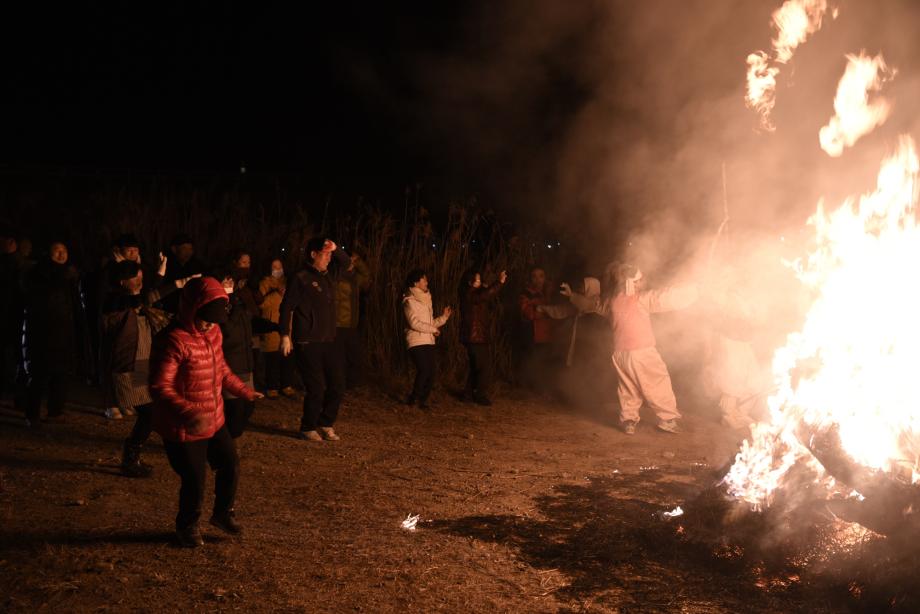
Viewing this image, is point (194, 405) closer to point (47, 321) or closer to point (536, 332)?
point (47, 321)

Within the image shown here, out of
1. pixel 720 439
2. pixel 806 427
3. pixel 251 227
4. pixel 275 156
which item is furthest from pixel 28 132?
pixel 806 427

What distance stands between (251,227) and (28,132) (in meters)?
28.7

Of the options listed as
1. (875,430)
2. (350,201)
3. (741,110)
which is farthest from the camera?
(350,201)

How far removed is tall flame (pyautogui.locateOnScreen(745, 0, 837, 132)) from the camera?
7.68 meters

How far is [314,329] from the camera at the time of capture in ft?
27.4

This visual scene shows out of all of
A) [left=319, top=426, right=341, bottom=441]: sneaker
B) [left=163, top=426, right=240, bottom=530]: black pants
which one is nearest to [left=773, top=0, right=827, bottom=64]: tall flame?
[left=319, top=426, right=341, bottom=441]: sneaker

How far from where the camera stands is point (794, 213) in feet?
35.2

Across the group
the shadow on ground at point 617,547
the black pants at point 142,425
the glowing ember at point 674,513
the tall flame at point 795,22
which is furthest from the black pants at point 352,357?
the tall flame at point 795,22

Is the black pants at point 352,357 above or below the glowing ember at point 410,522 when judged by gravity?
above

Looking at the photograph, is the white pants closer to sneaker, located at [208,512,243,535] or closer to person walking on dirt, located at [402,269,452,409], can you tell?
person walking on dirt, located at [402,269,452,409]

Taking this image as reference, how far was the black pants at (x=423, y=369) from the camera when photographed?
10.7 m

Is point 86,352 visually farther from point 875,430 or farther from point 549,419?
point 875,430

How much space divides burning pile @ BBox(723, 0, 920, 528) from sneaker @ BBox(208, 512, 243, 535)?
3461mm

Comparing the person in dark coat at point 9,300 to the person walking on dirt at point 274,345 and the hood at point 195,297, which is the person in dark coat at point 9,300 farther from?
the hood at point 195,297
